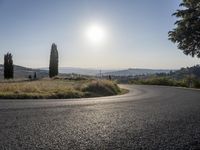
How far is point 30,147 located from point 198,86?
38602 mm

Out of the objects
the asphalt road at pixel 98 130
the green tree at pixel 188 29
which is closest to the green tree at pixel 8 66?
the green tree at pixel 188 29

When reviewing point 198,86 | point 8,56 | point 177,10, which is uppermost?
point 177,10

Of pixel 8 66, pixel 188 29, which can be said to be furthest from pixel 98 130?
pixel 8 66

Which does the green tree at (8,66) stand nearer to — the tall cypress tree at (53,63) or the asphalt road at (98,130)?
the tall cypress tree at (53,63)

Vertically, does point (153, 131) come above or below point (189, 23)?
below

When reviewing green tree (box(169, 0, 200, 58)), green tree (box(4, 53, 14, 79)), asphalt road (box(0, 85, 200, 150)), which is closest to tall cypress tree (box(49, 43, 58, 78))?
green tree (box(4, 53, 14, 79))

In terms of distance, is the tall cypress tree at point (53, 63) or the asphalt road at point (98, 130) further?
the tall cypress tree at point (53, 63)

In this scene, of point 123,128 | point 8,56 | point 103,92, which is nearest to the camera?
point 123,128

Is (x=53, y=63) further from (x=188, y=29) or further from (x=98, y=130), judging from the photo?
(x=98, y=130)

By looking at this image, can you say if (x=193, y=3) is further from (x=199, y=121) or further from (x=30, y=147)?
(x=30, y=147)

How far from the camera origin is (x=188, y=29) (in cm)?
3516

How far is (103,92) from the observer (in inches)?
1147

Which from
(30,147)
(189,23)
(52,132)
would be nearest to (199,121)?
(52,132)

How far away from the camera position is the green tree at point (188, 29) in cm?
3509
